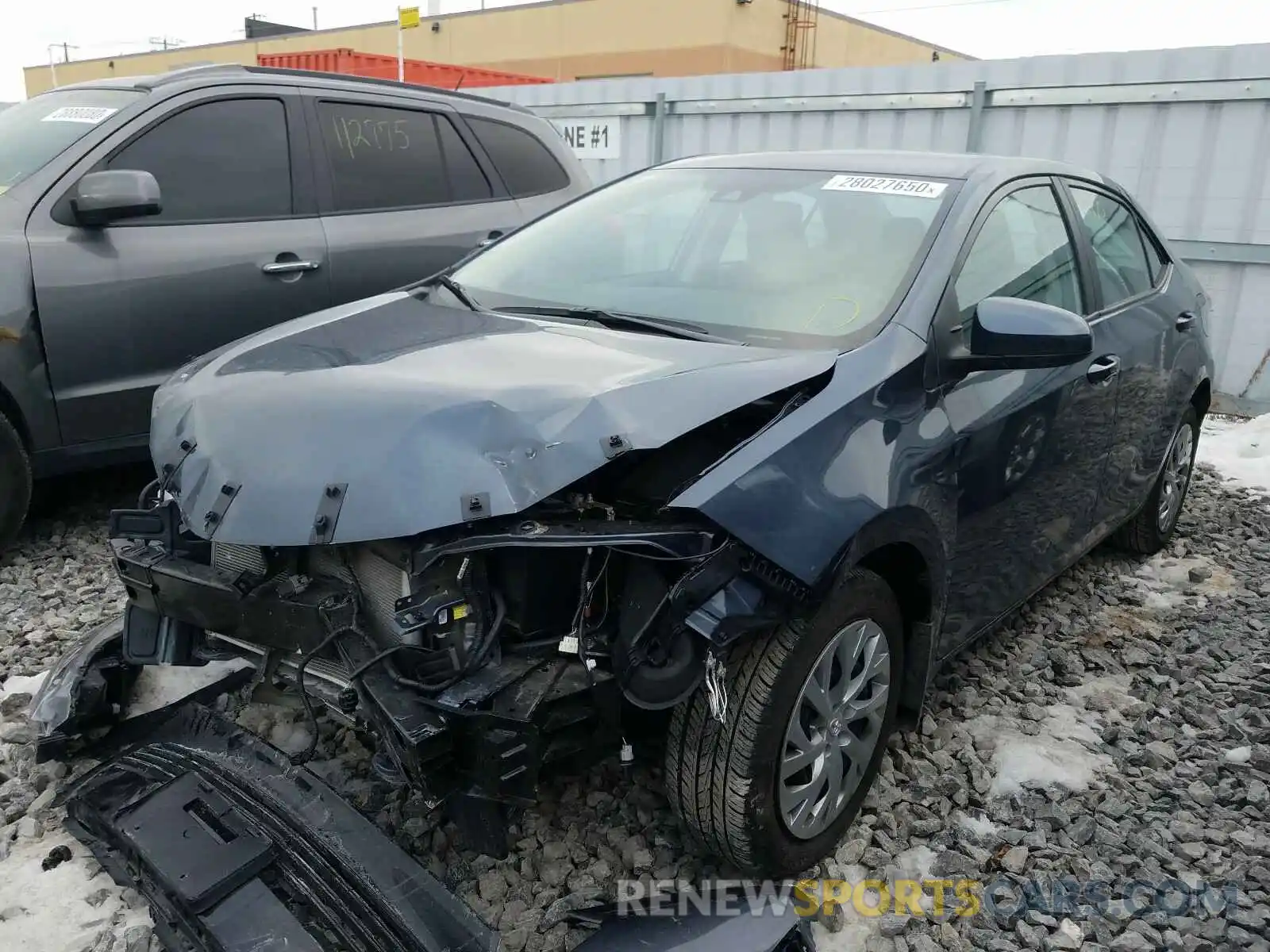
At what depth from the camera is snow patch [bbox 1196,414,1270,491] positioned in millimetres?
6023

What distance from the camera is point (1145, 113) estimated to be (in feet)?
24.3

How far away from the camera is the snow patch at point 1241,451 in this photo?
6023 millimetres

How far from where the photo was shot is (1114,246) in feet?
12.4

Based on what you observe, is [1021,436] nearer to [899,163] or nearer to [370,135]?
[899,163]

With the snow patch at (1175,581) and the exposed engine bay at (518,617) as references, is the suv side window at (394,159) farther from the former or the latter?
the snow patch at (1175,581)

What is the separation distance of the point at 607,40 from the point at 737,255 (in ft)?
84.7

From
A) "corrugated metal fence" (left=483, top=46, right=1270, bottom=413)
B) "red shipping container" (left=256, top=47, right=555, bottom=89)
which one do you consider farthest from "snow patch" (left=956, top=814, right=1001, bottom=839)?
"red shipping container" (left=256, top=47, right=555, bottom=89)

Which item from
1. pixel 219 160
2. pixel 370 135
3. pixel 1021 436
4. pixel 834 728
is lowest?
pixel 834 728

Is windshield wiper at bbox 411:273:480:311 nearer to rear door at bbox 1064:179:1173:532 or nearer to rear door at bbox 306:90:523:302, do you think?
rear door at bbox 306:90:523:302

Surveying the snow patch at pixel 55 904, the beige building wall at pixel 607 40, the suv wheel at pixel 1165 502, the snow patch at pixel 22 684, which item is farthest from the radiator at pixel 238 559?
the beige building wall at pixel 607 40

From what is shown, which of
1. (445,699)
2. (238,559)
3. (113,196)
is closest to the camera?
(445,699)

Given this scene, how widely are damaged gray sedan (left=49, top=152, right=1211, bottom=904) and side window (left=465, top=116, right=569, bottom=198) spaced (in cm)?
252

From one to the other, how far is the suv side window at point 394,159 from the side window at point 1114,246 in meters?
3.00

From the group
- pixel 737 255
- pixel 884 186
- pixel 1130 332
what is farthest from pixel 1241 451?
pixel 737 255
